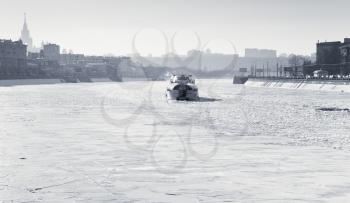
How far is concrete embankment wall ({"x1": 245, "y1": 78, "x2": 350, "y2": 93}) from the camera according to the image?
97875 millimetres

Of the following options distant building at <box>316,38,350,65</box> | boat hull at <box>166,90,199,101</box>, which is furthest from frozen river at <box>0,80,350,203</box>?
distant building at <box>316,38,350,65</box>

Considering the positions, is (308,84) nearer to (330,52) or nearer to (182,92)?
(330,52)

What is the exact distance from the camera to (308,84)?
115375 mm

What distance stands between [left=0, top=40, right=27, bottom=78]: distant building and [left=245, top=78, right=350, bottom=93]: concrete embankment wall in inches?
3035

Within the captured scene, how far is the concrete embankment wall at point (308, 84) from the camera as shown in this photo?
9788 cm

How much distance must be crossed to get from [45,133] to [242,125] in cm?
1078

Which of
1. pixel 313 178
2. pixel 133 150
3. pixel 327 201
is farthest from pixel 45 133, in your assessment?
pixel 327 201

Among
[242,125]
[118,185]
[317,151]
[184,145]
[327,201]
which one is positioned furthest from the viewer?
[242,125]

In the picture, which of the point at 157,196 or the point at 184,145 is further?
the point at 184,145

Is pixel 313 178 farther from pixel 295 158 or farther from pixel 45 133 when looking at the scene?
pixel 45 133

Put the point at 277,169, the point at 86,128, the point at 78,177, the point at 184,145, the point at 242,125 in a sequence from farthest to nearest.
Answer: the point at 242,125
the point at 86,128
the point at 184,145
the point at 277,169
the point at 78,177

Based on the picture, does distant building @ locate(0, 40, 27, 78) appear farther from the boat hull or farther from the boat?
the boat hull

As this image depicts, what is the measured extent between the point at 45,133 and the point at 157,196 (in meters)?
13.5

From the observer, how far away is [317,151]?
1820 centimetres
